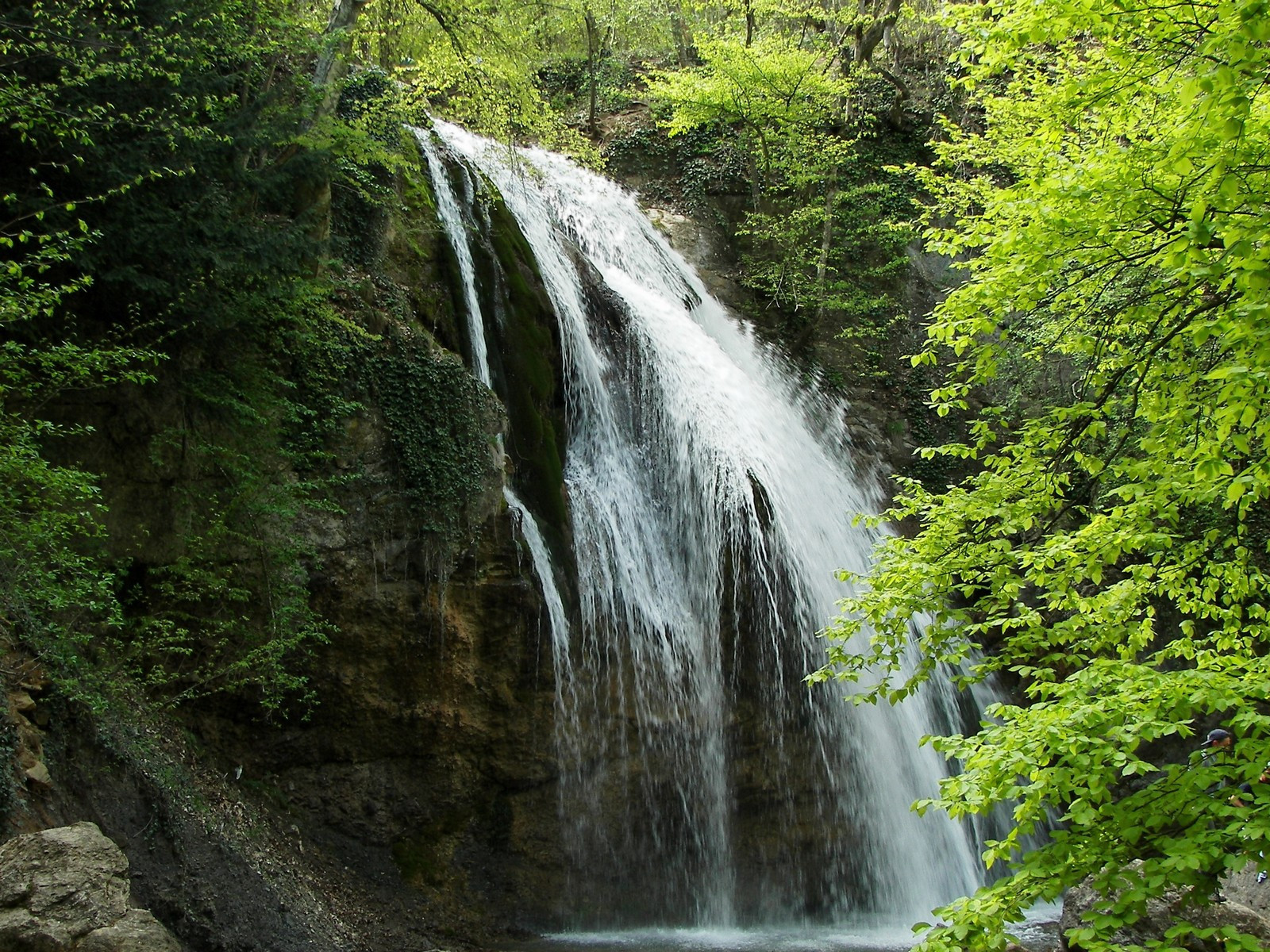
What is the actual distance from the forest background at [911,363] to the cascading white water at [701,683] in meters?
1.47

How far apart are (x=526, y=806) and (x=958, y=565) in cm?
567

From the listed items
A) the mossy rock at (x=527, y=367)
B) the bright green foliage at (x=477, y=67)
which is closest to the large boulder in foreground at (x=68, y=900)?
the mossy rock at (x=527, y=367)

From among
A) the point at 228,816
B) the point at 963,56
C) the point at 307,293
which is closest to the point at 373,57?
the point at 307,293

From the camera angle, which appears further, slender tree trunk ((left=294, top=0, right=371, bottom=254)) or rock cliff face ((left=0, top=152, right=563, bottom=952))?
slender tree trunk ((left=294, top=0, right=371, bottom=254))

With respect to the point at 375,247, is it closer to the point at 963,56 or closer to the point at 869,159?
the point at 963,56

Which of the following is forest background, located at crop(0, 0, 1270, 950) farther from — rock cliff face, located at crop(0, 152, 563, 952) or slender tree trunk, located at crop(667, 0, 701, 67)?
slender tree trunk, located at crop(667, 0, 701, 67)

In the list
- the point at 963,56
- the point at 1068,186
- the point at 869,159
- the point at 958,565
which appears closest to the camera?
the point at 1068,186

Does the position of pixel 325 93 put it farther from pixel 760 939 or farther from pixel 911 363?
pixel 760 939

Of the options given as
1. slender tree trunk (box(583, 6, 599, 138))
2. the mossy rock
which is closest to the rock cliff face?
the mossy rock

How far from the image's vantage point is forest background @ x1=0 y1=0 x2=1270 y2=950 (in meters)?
3.93

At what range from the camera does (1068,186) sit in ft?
15.4

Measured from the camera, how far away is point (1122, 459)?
522 centimetres

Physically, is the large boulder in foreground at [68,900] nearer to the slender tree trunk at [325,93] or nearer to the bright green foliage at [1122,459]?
the bright green foliage at [1122,459]

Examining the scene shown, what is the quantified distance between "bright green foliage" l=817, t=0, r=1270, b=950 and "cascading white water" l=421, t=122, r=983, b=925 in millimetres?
4578
